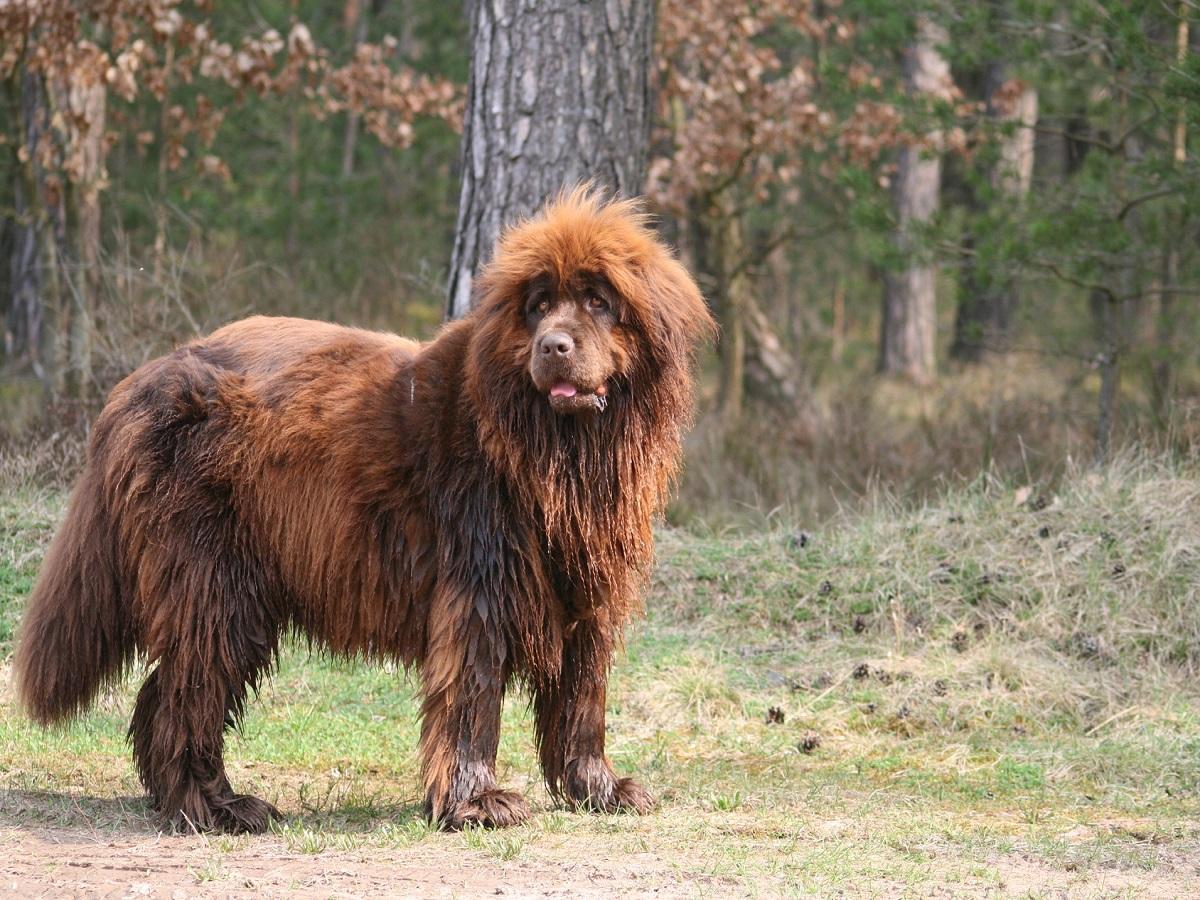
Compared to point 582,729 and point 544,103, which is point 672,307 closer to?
point 582,729

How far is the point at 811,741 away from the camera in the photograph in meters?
6.84

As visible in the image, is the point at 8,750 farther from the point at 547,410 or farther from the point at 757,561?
the point at 757,561

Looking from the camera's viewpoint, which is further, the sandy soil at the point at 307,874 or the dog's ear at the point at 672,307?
the dog's ear at the point at 672,307

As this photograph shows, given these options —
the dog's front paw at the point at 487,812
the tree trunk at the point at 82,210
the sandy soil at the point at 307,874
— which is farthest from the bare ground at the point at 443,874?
the tree trunk at the point at 82,210

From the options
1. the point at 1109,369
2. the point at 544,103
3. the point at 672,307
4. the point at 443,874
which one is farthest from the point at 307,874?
the point at 1109,369

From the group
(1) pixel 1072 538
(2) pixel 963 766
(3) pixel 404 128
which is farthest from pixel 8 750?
(3) pixel 404 128

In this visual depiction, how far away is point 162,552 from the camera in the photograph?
5.34 m

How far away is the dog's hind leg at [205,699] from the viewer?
530 cm

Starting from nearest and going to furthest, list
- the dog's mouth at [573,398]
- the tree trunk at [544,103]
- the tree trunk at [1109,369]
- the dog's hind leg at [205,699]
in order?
the dog's mouth at [573,398], the dog's hind leg at [205,699], the tree trunk at [544,103], the tree trunk at [1109,369]

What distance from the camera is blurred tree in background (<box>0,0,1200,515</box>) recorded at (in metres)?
8.46

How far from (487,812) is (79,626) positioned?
1703mm

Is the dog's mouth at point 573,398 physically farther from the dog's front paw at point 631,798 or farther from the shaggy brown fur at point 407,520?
the dog's front paw at point 631,798

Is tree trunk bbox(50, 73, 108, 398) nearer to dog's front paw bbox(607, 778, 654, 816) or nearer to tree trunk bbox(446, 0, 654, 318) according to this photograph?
tree trunk bbox(446, 0, 654, 318)

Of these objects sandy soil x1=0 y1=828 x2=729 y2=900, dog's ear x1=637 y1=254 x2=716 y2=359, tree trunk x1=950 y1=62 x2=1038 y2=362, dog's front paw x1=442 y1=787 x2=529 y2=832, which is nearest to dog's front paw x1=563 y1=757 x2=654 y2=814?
dog's front paw x1=442 y1=787 x2=529 y2=832
